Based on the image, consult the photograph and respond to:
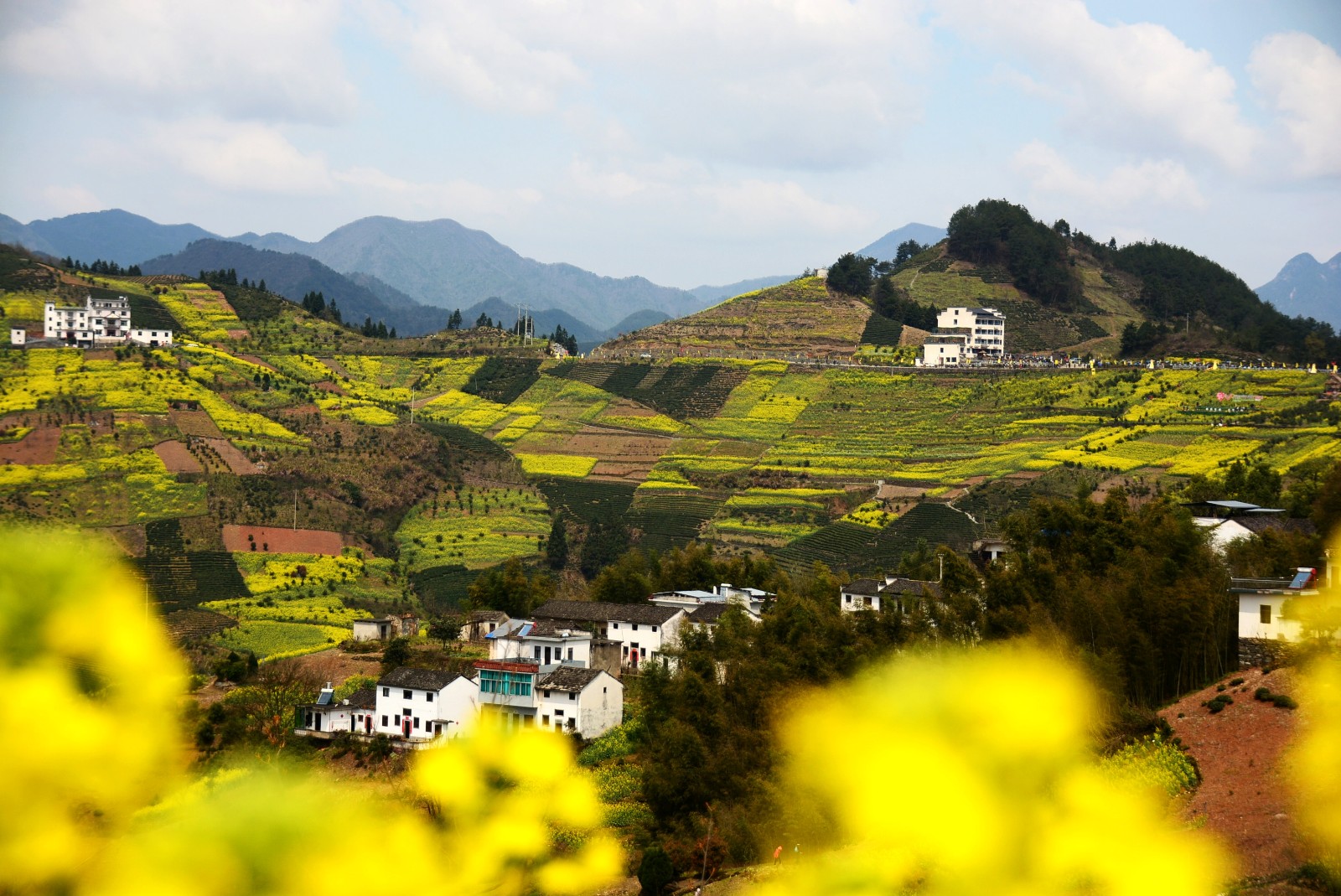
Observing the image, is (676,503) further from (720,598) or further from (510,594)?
(720,598)

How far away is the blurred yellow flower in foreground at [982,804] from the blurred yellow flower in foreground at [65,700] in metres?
3.90

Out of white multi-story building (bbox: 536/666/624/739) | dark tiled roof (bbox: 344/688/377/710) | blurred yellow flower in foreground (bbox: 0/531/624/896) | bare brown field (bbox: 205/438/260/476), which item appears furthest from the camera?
bare brown field (bbox: 205/438/260/476)

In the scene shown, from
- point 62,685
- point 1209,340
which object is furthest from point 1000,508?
point 62,685

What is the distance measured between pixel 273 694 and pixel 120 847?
2546 centimetres

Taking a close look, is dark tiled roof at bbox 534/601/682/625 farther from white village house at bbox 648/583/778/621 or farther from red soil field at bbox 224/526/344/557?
red soil field at bbox 224/526/344/557

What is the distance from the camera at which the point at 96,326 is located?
232 feet

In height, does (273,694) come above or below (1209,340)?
below

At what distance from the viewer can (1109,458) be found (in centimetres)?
5262

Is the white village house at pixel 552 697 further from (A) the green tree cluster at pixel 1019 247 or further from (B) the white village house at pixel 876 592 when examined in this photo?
(A) the green tree cluster at pixel 1019 247

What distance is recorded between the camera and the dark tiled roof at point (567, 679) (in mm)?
29516

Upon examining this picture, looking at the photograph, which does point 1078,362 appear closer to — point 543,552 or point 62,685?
point 543,552

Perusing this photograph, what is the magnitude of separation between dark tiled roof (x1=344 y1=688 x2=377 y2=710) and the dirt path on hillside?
1763 centimetres

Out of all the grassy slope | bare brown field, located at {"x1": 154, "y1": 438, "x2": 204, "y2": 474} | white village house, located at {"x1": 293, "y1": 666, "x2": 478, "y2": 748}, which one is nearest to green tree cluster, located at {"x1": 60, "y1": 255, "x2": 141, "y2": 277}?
bare brown field, located at {"x1": 154, "y1": 438, "x2": 204, "y2": 474}

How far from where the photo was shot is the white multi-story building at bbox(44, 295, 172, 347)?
69.4 metres
